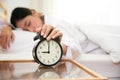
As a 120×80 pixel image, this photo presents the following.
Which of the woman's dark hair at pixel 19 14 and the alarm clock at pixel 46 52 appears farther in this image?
the woman's dark hair at pixel 19 14

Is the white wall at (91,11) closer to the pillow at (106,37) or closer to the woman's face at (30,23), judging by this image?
the pillow at (106,37)

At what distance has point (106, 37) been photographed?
4.94 ft

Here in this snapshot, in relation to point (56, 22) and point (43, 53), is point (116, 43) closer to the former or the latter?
point (56, 22)

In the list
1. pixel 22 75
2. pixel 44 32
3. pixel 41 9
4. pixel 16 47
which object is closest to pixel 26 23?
pixel 16 47

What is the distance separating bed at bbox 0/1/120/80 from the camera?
126 cm

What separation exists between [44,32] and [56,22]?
64 cm

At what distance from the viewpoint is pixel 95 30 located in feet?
5.16

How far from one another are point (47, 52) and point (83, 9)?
6.19 feet

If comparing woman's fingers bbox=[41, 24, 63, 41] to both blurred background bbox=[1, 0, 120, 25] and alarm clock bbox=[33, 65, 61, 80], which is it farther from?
blurred background bbox=[1, 0, 120, 25]

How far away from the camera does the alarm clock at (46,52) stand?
0.87 meters

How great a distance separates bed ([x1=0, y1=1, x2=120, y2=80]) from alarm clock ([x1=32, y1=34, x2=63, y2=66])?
0.25m

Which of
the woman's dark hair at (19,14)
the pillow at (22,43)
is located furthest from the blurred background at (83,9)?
the pillow at (22,43)

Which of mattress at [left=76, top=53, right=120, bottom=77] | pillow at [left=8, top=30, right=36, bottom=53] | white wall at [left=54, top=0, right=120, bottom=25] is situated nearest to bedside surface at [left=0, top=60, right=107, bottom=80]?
mattress at [left=76, top=53, right=120, bottom=77]

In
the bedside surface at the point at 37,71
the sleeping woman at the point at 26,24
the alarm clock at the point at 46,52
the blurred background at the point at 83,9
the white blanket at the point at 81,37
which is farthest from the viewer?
the blurred background at the point at 83,9
